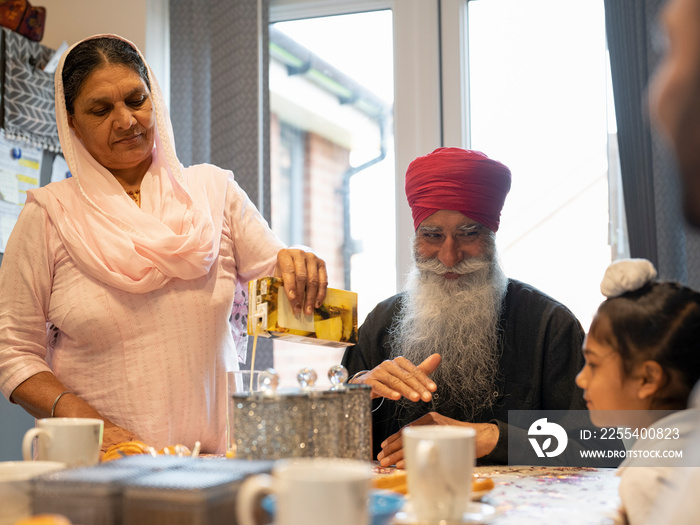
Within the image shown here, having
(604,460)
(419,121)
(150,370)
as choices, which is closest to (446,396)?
(604,460)

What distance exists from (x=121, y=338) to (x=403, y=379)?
667mm

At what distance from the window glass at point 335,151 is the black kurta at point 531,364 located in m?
1.28

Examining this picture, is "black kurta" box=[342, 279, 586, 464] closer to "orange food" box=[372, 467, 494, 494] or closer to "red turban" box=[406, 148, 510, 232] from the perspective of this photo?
"red turban" box=[406, 148, 510, 232]

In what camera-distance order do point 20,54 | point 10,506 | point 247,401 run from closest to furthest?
point 10,506
point 247,401
point 20,54

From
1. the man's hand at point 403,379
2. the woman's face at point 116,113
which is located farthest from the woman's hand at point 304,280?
the woman's face at point 116,113

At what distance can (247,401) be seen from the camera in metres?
0.97

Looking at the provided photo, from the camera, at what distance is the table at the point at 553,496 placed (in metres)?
0.94

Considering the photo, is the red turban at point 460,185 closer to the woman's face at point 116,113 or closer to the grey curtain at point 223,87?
the woman's face at point 116,113

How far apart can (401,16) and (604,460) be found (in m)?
2.29

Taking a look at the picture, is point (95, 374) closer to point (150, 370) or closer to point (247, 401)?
point (150, 370)

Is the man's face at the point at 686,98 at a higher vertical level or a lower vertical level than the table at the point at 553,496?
higher

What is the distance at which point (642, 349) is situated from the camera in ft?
4.07

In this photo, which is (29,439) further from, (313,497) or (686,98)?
(686,98)

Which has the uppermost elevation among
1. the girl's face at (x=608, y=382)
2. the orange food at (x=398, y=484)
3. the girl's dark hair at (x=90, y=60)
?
the girl's dark hair at (x=90, y=60)
